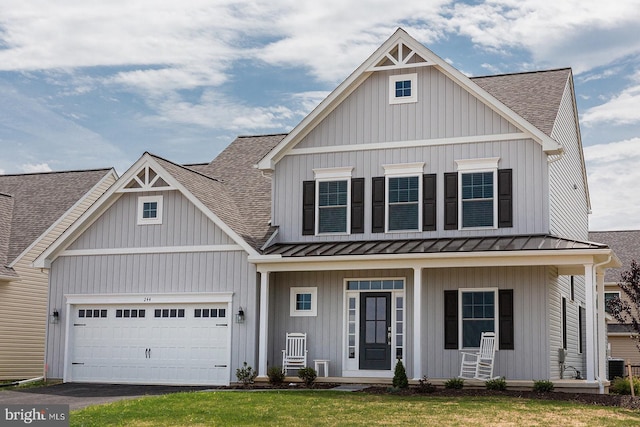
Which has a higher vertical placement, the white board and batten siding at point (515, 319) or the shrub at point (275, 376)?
the white board and batten siding at point (515, 319)

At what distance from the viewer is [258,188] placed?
26562 millimetres

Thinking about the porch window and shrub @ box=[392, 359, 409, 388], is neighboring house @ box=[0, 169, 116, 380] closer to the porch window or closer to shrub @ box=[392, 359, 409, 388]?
shrub @ box=[392, 359, 409, 388]

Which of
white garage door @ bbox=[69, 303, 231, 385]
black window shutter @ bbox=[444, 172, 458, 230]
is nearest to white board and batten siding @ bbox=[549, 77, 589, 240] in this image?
black window shutter @ bbox=[444, 172, 458, 230]

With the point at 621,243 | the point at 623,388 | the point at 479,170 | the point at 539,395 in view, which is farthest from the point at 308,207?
the point at 621,243

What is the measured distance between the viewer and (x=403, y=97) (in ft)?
75.6

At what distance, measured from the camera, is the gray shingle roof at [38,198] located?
98.0ft

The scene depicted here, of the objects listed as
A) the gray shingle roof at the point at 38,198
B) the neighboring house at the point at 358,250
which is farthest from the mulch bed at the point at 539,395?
the gray shingle roof at the point at 38,198

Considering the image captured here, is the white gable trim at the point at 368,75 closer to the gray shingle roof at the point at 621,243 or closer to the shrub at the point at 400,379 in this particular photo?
the shrub at the point at 400,379

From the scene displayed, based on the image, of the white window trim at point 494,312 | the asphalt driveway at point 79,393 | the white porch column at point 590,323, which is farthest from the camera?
the white window trim at point 494,312

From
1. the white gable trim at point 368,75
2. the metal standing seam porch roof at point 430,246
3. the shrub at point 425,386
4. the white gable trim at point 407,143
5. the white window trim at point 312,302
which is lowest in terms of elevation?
the shrub at point 425,386

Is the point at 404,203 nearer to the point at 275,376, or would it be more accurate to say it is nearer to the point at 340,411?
the point at 275,376

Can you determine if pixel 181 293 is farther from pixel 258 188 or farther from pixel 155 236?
pixel 258 188

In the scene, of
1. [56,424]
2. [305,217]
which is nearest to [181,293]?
[305,217]

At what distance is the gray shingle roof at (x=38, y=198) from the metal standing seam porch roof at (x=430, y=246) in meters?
10.4
